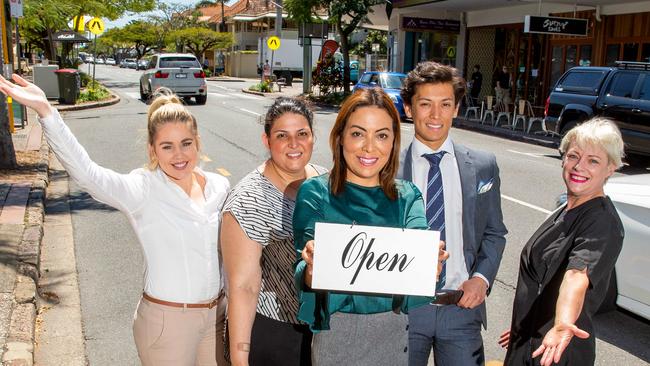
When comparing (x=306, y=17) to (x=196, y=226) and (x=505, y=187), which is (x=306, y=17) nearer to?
(x=505, y=187)

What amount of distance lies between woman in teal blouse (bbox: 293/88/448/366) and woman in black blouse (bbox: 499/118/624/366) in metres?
0.66

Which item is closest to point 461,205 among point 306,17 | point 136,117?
point 136,117

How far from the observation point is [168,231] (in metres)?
2.91

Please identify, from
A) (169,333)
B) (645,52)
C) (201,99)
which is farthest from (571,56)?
(169,333)

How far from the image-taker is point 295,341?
247 centimetres

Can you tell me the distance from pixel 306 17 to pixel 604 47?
13.5m

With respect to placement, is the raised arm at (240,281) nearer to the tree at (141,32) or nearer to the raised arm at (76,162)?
the raised arm at (76,162)

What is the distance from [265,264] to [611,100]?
43.3 ft

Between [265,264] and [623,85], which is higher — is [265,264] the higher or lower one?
the lower one

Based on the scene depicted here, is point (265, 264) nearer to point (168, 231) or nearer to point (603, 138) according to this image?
point (168, 231)

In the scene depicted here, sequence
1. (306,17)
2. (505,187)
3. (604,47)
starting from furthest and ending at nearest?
(306,17), (604,47), (505,187)

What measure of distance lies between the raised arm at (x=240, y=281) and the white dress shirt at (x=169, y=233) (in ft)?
1.75

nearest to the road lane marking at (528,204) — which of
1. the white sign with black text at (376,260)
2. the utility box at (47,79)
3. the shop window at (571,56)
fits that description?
the white sign with black text at (376,260)

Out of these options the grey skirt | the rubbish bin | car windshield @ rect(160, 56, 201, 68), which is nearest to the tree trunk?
car windshield @ rect(160, 56, 201, 68)
